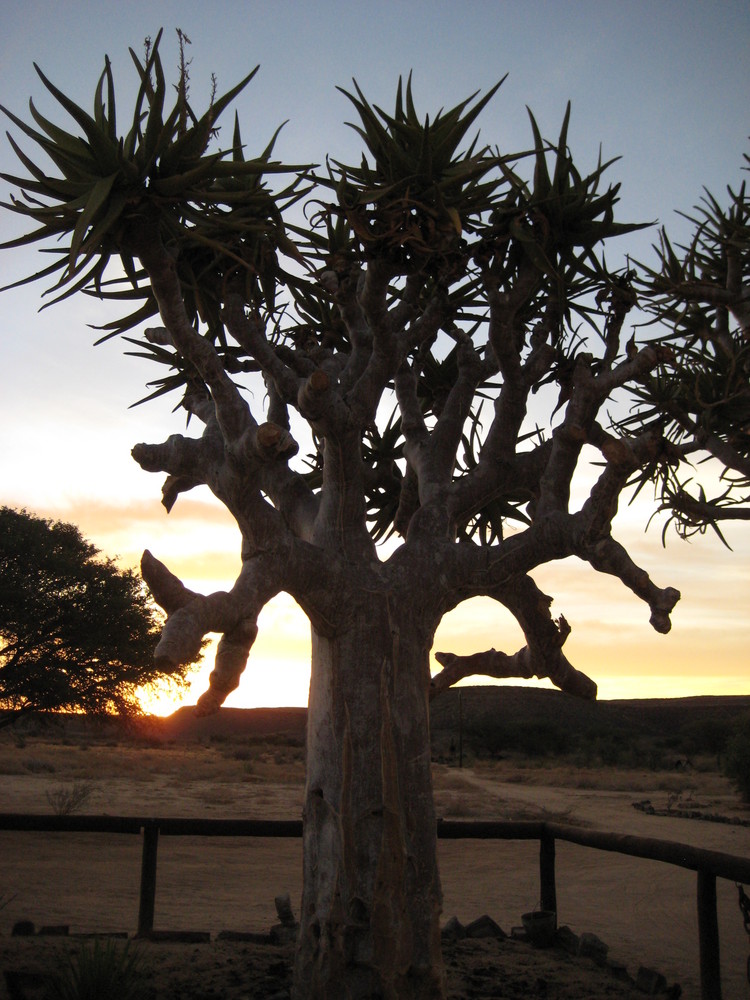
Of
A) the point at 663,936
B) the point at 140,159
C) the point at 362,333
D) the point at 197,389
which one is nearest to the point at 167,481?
the point at 197,389

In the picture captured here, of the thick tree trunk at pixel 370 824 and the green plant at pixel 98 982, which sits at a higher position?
the thick tree trunk at pixel 370 824

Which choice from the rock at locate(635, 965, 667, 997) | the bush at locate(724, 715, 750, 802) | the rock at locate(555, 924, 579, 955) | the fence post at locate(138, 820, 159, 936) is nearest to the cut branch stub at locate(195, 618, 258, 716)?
the fence post at locate(138, 820, 159, 936)

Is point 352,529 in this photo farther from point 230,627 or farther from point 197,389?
point 197,389

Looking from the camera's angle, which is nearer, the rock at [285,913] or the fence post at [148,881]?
the fence post at [148,881]

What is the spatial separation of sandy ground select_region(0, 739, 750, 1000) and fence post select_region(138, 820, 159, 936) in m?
0.53

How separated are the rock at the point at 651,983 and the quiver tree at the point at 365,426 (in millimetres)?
1771

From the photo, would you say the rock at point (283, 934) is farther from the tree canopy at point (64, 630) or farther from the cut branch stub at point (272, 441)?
the tree canopy at point (64, 630)

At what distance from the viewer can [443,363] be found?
25.3ft

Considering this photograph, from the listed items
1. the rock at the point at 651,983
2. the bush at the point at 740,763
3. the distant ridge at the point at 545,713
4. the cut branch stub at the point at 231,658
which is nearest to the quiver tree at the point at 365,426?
the cut branch stub at the point at 231,658

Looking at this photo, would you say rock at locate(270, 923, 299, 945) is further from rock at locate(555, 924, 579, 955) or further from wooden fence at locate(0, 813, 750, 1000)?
rock at locate(555, 924, 579, 955)

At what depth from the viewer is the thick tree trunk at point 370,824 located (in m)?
4.80

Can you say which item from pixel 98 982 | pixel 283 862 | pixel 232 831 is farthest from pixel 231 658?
pixel 283 862

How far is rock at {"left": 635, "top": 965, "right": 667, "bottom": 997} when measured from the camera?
582cm

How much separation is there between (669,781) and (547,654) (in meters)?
26.9
